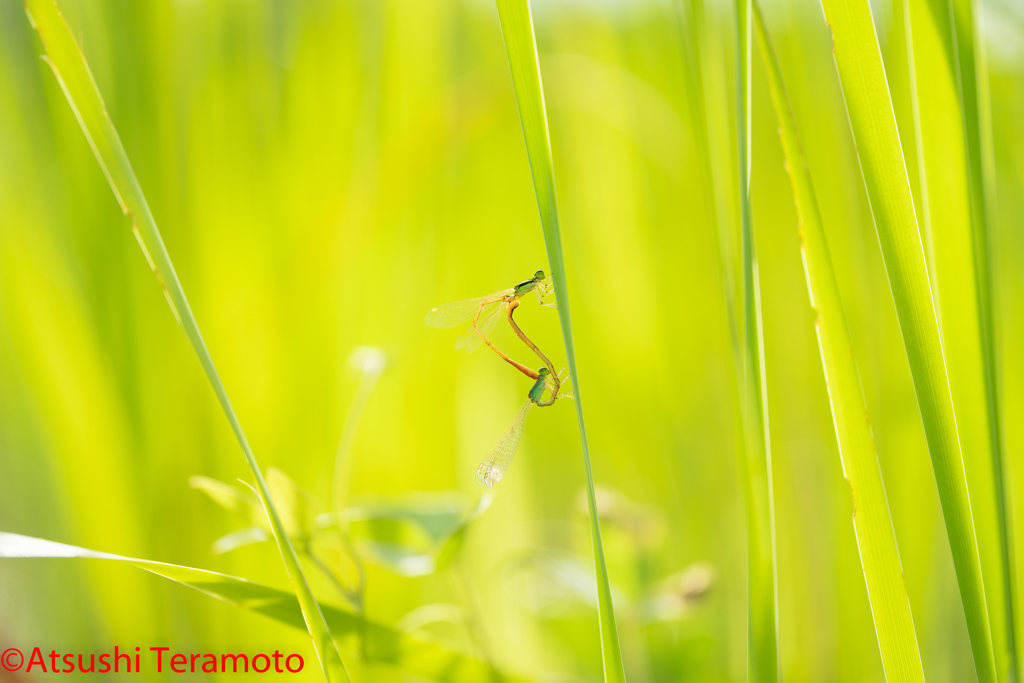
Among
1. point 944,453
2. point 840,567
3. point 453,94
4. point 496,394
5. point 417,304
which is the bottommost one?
point 840,567

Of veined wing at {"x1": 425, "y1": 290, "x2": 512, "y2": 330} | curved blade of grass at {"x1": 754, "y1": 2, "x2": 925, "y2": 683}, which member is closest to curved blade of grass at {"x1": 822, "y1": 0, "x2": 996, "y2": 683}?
curved blade of grass at {"x1": 754, "y1": 2, "x2": 925, "y2": 683}

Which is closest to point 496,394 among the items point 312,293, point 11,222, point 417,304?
point 417,304

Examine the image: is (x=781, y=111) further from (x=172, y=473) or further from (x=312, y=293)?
(x=172, y=473)

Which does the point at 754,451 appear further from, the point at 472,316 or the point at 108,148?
the point at 108,148

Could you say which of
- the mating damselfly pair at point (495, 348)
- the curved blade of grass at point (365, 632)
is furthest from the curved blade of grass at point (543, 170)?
the curved blade of grass at point (365, 632)

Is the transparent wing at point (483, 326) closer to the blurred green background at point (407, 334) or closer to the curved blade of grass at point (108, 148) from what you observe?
the blurred green background at point (407, 334)

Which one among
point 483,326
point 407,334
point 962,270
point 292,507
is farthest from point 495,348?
point 407,334

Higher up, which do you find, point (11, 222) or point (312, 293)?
point (11, 222)
